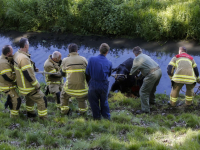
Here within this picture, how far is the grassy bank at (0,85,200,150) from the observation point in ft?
13.8

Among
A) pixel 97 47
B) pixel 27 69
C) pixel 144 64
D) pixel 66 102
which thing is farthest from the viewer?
pixel 97 47

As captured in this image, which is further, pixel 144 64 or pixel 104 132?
pixel 144 64

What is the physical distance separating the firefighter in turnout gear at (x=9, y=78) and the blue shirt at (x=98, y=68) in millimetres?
1981

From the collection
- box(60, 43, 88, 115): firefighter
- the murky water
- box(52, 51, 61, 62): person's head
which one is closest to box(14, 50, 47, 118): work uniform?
box(60, 43, 88, 115): firefighter

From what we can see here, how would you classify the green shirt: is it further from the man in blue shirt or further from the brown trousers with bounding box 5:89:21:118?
the brown trousers with bounding box 5:89:21:118

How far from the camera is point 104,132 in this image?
5141mm

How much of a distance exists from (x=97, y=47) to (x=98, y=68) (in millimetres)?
7971

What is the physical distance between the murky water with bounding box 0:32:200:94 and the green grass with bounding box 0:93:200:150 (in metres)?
3.79

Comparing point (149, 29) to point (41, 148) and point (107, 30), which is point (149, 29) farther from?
point (41, 148)

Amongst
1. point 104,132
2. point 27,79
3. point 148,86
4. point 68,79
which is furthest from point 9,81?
point 148,86

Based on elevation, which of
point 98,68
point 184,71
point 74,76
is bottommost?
point 184,71

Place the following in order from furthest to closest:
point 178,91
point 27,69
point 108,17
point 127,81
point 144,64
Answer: point 108,17 < point 127,81 < point 178,91 < point 144,64 < point 27,69

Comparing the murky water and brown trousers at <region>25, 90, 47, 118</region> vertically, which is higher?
the murky water

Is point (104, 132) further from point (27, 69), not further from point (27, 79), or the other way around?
point (27, 69)
